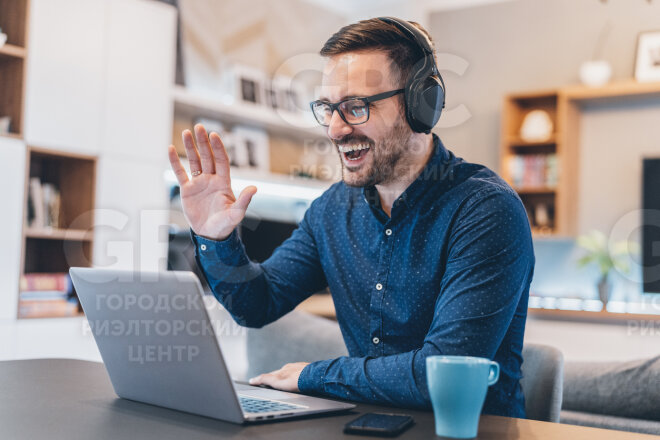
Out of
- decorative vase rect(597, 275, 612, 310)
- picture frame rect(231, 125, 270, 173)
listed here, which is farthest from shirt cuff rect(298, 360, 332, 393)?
decorative vase rect(597, 275, 612, 310)

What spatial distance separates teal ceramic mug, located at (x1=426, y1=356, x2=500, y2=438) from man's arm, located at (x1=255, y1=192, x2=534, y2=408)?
224 mm

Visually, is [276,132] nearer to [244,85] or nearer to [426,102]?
[244,85]

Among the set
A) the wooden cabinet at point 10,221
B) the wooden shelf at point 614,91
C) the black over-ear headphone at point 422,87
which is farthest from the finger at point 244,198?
the wooden shelf at point 614,91

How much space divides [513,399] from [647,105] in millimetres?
3722

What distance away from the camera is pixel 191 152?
46.7 inches

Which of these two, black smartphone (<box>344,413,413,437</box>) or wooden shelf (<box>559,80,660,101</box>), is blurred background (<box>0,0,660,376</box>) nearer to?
wooden shelf (<box>559,80,660,101</box>)

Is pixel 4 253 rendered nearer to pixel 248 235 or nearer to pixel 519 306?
pixel 248 235

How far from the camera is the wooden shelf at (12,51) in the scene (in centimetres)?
285

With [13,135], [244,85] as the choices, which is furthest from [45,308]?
[244,85]

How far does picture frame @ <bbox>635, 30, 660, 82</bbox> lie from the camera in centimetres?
422

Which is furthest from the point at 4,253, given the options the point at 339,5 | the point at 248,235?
the point at 339,5

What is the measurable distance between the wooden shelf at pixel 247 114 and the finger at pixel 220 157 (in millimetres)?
2515

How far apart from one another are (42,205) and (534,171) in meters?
2.94

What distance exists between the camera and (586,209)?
4531 millimetres
